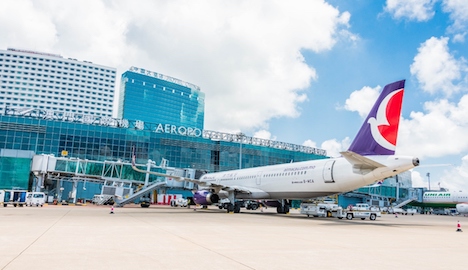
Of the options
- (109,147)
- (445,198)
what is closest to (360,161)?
→ (109,147)

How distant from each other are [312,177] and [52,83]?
183m

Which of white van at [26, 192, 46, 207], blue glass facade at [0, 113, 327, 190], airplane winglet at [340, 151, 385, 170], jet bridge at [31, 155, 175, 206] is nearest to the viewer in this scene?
airplane winglet at [340, 151, 385, 170]

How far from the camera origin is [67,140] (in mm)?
63938

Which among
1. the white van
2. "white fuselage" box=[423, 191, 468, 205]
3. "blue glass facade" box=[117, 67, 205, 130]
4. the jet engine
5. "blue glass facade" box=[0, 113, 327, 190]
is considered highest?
"blue glass facade" box=[117, 67, 205, 130]

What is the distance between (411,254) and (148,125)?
69421mm

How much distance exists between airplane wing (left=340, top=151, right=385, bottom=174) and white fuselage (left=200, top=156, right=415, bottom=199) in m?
0.06

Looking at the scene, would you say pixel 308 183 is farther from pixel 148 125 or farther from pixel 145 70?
pixel 145 70

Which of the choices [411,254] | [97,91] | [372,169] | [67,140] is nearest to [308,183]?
[372,169]

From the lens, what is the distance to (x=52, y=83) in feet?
594

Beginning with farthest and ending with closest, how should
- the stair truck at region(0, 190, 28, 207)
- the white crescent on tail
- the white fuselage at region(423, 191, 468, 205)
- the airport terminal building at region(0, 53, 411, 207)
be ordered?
the white fuselage at region(423, 191, 468, 205)
the airport terminal building at region(0, 53, 411, 207)
the stair truck at region(0, 190, 28, 207)
the white crescent on tail

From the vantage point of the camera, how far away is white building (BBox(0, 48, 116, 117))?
170625 mm

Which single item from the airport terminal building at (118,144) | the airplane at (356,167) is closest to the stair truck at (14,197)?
the airport terminal building at (118,144)

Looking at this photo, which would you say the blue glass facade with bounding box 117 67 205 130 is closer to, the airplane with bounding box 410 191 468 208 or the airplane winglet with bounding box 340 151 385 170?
the airplane with bounding box 410 191 468 208

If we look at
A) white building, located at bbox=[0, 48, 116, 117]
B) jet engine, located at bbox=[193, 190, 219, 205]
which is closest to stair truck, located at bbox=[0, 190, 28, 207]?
jet engine, located at bbox=[193, 190, 219, 205]
